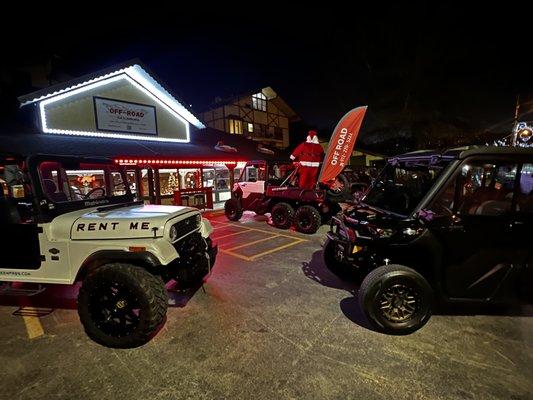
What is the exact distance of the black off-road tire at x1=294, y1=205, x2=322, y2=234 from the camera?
8.64 m

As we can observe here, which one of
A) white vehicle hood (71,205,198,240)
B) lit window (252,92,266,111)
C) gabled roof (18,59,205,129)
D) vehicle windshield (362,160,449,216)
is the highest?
lit window (252,92,266,111)

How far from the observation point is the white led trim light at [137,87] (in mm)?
10383

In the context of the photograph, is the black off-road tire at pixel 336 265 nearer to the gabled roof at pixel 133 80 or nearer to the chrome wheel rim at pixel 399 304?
the chrome wheel rim at pixel 399 304

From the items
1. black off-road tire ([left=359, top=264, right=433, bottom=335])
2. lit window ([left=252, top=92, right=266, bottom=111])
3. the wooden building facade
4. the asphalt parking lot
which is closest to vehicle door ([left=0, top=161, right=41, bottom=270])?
the asphalt parking lot

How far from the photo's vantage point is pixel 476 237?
10.8 feet

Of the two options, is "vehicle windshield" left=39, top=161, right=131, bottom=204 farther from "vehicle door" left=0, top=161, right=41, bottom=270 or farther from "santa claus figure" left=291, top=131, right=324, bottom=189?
"santa claus figure" left=291, top=131, right=324, bottom=189

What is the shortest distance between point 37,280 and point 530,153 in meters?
6.25

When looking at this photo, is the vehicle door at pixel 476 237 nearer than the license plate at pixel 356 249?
Yes

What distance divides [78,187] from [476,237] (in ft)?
19.1

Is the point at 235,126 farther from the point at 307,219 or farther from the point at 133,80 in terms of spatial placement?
the point at 307,219

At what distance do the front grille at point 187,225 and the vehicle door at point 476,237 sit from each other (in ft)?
10.4

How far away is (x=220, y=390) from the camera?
2.60 meters

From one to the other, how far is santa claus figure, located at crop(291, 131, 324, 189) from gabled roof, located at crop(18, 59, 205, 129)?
7.74 m

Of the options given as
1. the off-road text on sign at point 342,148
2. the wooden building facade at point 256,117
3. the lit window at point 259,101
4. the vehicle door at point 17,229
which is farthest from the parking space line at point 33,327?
the lit window at point 259,101
